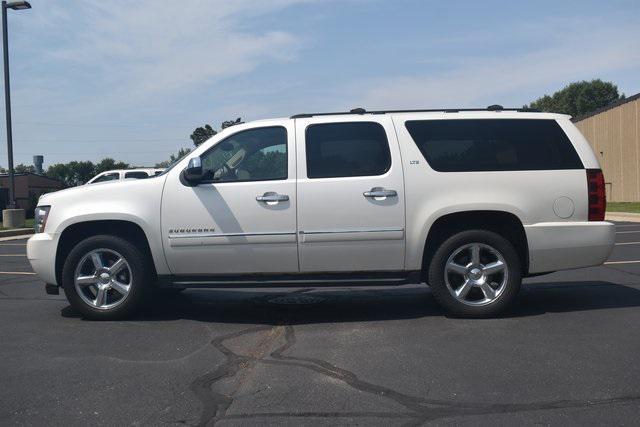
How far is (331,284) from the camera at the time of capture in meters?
6.59

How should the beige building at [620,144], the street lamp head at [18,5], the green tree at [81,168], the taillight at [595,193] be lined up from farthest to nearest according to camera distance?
the green tree at [81,168] → the beige building at [620,144] → the street lamp head at [18,5] → the taillight at [595,193]

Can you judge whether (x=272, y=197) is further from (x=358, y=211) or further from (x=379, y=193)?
(x=379, y=193)

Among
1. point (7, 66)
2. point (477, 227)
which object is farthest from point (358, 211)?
point (7, 66)

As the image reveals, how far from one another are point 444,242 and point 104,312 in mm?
3456

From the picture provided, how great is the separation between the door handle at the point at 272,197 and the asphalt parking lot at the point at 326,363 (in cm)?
122

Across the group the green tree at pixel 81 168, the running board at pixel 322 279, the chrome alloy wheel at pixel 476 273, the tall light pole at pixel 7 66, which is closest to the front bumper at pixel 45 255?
the running board at pixel 322 279

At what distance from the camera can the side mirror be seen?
6.45 metres

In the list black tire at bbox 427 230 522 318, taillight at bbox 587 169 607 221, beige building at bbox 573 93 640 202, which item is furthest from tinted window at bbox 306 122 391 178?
beige building at bbox 573 93 640 202

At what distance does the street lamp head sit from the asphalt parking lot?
58.1 feet

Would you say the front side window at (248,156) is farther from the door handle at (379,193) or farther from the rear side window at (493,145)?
the rear side window at (493,145)

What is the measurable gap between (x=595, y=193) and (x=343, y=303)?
2945mm

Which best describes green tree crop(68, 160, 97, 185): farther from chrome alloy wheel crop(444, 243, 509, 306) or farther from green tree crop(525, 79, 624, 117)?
chrome alloy wheel crop(444, 243, 509, 306)

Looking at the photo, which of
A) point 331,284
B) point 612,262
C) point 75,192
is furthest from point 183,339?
point 612,262

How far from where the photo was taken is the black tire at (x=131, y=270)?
670 centimetres
